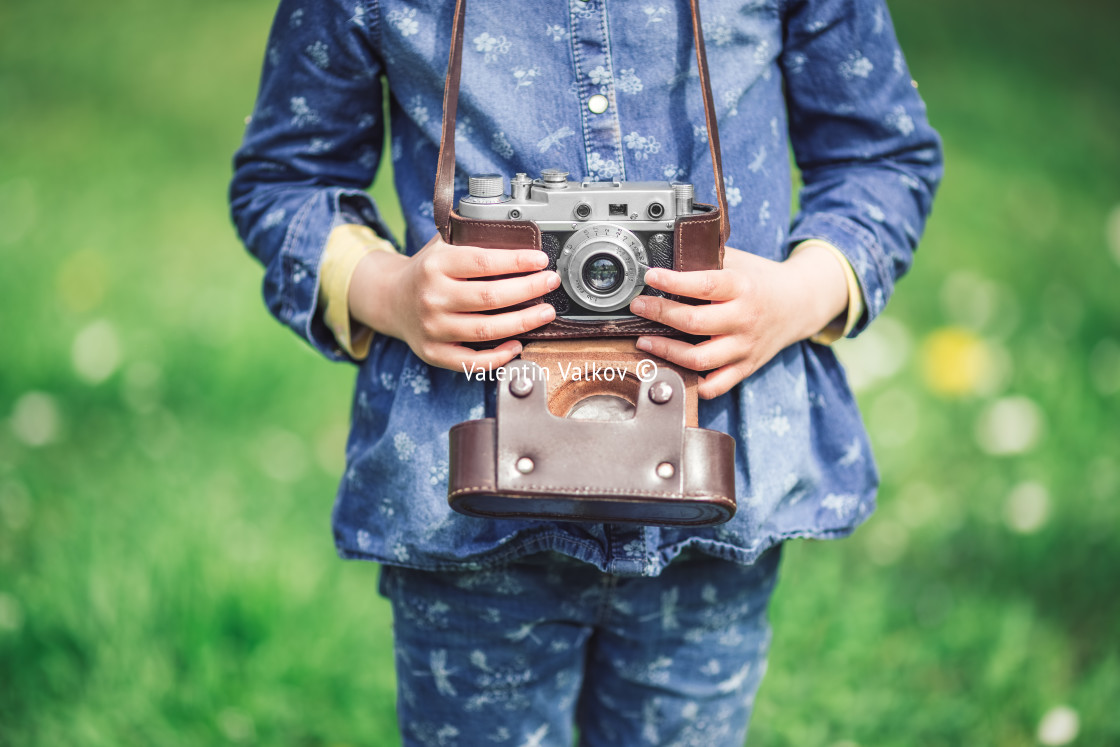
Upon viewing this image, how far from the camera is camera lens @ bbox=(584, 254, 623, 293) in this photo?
2.68 feet

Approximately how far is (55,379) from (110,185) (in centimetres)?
119

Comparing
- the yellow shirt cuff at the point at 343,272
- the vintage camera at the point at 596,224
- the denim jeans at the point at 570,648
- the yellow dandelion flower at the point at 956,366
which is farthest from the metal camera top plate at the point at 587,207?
the yellow dandelion flower at the point at 956,366

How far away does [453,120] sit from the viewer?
890 millimetres

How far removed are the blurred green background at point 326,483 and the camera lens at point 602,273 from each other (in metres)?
1.06

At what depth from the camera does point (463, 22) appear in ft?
2.93

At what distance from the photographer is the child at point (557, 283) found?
3.00 ft

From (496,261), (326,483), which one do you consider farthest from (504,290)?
(326,483)

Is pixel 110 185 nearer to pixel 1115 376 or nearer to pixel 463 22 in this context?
pixel 463 22

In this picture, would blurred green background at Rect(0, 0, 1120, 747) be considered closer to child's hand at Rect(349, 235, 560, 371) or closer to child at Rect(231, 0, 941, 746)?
child at Rect(231, 0, 941, 746)

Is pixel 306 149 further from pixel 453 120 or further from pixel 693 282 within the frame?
pixel 693 282

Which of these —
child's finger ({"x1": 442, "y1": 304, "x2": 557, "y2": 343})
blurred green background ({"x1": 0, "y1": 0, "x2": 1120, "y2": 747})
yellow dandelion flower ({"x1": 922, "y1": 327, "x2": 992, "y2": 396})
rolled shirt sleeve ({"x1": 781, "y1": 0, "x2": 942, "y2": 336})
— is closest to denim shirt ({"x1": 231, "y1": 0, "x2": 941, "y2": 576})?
rolled shirt sleeve ({"x1": 781, "y1": 0, "x2": 942, "y2": 336})

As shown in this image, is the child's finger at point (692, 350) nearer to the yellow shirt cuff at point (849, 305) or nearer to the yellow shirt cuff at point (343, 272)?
the yellow shirt cuff at point (849, 305)

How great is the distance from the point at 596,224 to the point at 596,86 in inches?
7.2

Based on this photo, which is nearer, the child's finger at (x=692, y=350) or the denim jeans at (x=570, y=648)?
the child's finger at (x=692, y=350)
